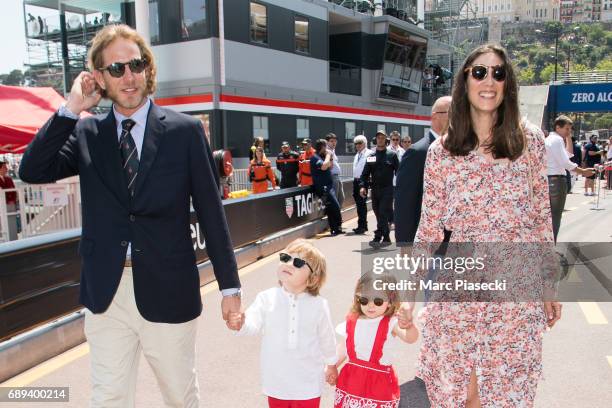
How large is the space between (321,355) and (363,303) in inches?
14.6

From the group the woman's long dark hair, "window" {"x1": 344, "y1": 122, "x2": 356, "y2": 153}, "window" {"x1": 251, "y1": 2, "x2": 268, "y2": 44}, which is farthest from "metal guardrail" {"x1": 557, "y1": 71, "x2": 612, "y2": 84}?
the woman's long dark hair

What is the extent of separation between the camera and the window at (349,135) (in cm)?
2650

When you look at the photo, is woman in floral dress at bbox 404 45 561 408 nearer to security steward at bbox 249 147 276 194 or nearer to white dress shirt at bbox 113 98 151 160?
white dress shirt at bbox 113 98 151 160

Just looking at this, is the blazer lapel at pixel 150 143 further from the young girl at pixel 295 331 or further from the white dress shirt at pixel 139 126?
the young girl at pixel 295 331

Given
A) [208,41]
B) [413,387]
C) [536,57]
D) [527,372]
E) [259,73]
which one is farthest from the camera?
[536,57]

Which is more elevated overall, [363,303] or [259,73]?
[259,73]

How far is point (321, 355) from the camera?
2990 millimetres

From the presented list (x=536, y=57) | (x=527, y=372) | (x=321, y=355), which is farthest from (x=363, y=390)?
(x=536, y=57)

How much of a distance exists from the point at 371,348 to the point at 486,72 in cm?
156

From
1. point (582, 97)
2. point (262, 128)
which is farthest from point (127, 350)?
point (582, 97)

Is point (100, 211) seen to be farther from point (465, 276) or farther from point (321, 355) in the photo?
point (465, 276)

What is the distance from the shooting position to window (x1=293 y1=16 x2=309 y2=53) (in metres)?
23.0

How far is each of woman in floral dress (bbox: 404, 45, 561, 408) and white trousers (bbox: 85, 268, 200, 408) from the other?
3.92ft

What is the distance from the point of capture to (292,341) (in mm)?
2902
